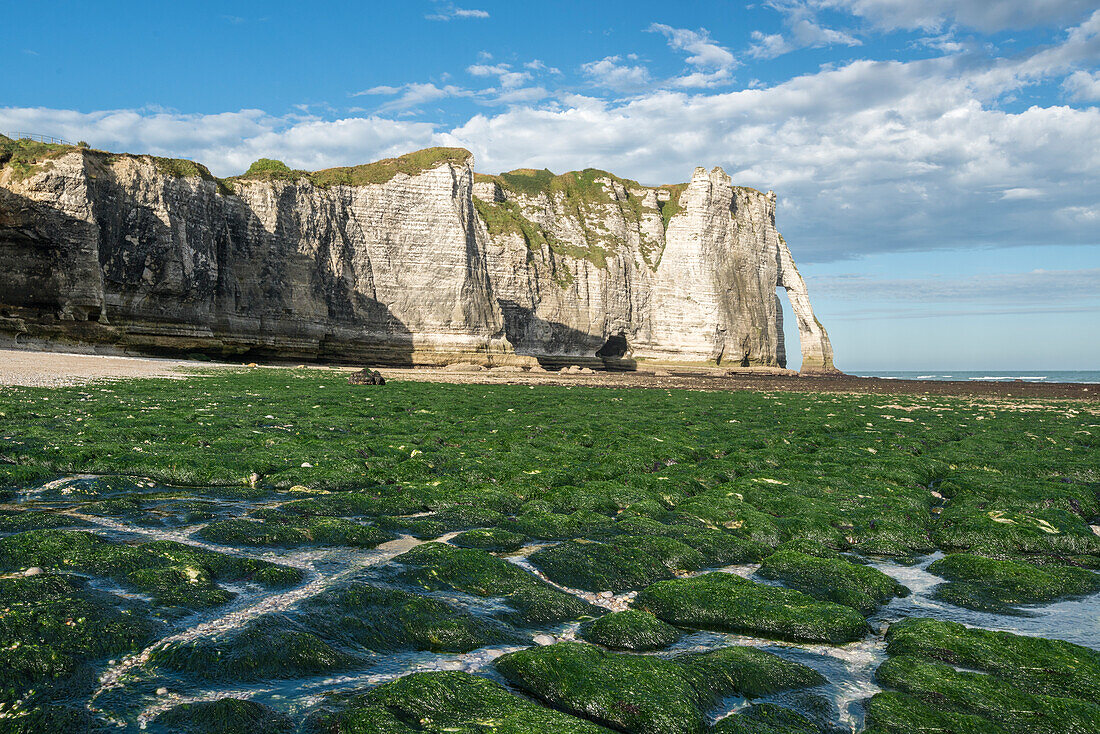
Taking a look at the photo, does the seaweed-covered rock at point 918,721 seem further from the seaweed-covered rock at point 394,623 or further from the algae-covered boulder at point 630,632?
the seaweed-covered rock at point 394,623

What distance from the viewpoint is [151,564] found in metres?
6.56

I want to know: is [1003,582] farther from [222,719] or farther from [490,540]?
[222,719]

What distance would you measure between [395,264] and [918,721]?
66.6m

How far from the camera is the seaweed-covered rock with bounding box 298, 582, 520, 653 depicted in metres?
5.61

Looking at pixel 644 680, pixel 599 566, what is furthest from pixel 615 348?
pixel 644 680

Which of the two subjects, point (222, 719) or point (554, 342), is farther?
point (554, 342)

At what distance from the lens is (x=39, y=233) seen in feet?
146

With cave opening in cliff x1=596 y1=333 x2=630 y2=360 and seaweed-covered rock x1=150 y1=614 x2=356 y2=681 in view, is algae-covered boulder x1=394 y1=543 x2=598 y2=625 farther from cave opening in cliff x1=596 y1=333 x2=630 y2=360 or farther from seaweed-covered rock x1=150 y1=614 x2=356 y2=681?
cave opening in cliff x1=596 y1=333 x2=630 y2=360

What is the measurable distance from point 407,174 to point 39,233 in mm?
32885

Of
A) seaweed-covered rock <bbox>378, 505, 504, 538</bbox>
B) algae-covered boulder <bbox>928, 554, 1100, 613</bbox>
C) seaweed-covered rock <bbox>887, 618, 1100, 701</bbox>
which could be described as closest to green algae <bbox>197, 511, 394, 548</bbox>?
seaweed-covered rock <bbox>378, 505, 504, 538</bbox>

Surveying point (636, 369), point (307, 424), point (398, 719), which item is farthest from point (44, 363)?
point (636, 369)

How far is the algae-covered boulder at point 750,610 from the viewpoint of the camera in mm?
6340

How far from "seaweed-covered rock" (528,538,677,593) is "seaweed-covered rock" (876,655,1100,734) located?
291 centimetres

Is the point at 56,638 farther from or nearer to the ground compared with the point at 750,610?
farther from the ground
